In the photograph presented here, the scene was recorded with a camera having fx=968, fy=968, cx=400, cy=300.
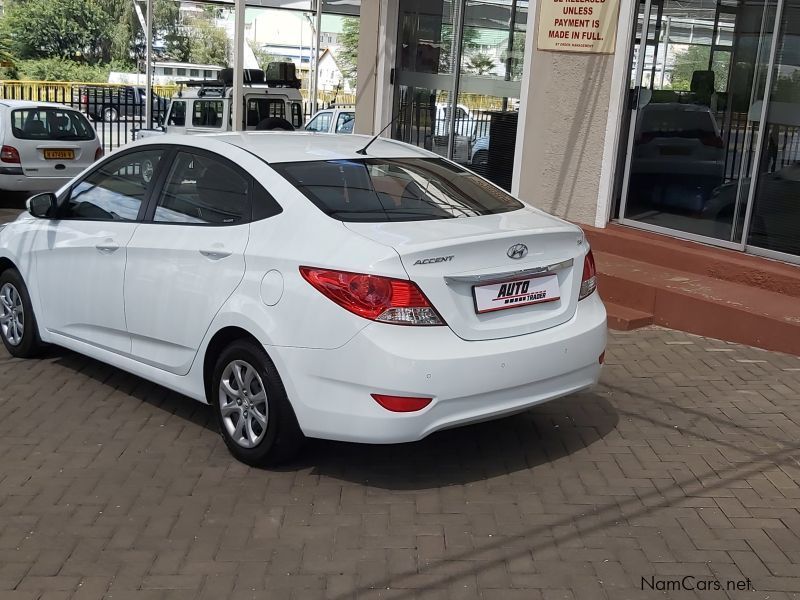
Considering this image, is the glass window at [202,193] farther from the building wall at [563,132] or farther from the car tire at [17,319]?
the building wall at [563,132]

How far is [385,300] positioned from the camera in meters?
4.20

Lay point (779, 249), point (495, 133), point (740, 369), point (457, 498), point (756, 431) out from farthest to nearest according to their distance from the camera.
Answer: point (495, 133)
point (779, 249)
point (740, 369)
point (756, 431)
point (457, 498)

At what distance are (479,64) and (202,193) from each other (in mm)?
6255

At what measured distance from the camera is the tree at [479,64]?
10602mm

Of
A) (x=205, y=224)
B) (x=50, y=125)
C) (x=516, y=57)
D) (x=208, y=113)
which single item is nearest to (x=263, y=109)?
(x=208, y=113)

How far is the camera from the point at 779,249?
7.74 metres

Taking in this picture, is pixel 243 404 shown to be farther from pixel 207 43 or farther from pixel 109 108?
pixel 207 43

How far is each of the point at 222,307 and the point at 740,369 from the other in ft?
12.2

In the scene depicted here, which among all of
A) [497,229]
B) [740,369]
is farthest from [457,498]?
[740,369]

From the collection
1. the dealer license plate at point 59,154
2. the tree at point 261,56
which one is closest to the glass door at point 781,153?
the dealer license plate at point 59,154

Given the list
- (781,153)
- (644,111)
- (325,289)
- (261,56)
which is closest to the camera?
(325,289)

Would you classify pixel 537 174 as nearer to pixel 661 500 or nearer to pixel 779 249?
pixel 779 249

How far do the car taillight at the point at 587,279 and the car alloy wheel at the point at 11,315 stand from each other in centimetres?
370

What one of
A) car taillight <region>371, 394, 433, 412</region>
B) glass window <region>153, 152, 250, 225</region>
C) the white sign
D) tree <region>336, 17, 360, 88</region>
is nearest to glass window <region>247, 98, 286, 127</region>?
the white sign
